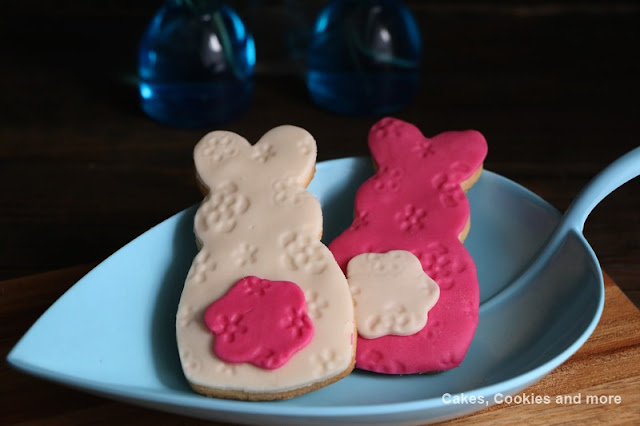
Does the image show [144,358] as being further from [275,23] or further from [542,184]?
[275,23]

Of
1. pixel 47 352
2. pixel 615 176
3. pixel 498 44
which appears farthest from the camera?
pixel 498 44

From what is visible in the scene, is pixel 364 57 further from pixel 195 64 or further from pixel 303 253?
pixel 303 253

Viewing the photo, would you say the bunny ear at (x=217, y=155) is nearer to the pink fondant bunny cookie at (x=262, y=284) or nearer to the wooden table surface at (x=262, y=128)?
the pink fondant bunny cookie at (x=262, y=284)

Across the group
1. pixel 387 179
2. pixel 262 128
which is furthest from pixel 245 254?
pixel 262 128

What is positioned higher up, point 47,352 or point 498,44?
point 47,352

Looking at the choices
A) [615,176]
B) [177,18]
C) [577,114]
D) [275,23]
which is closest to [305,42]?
[275,23]

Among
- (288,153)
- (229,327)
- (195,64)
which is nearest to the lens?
(229,327)
